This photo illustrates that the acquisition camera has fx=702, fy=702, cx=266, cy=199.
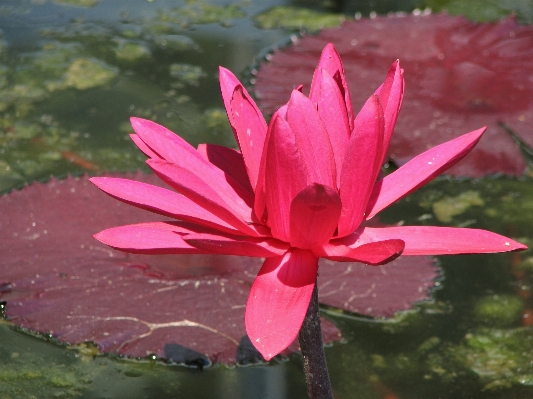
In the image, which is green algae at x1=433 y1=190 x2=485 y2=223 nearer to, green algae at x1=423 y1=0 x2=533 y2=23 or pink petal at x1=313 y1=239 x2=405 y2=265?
pink petal at x1=313 y1=239 x2=405 y2=265

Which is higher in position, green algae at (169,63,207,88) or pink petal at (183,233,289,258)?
pink petal at (183,233,289,258)

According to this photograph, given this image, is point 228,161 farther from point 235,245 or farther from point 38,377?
point 38,377

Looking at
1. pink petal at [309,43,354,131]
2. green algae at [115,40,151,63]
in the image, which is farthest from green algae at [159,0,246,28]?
pink petal at [309,43,354,131]

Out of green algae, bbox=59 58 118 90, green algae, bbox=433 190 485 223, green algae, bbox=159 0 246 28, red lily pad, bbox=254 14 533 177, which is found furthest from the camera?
green algae, bbox=159 0 246 28

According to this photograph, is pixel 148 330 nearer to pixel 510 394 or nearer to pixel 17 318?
pixel 17 318

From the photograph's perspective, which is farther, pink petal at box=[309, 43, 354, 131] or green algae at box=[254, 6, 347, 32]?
green algae at box=[254, 6, 347, 32]

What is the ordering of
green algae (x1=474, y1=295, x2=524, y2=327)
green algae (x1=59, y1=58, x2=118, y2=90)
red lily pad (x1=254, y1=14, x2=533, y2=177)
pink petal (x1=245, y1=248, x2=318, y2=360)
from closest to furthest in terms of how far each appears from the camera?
1. pink petal (x1=245, y1=248, x2=318, y2=360)
2. green algae (x1=474, y1=295, x2=524, y2=327)
3. red lily pad (x1=254, y1=14, x2=533, y2=177)
4. green algae (x1=59, y1=58, x2=118, y2=90)

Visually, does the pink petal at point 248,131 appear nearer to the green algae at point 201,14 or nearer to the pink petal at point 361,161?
the pink petal at point 361,161
